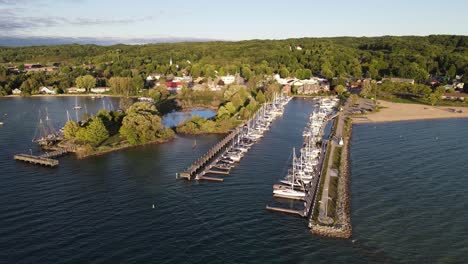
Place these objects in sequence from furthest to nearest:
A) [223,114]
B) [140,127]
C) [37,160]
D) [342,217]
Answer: [223,114], [140,127], [37,160], [342,217]

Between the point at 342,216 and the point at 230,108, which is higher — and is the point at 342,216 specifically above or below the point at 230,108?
below

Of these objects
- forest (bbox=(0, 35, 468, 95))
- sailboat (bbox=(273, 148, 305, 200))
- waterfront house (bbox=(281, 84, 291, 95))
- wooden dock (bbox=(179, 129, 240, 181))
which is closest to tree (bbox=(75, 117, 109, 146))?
wooden dock (bbox=(179, 129, 240, 181))

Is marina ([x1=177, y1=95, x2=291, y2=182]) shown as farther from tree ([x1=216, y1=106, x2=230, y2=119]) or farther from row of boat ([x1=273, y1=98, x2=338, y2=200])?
row of boat ([x1=273, y1=98, x2=338, y2=200])

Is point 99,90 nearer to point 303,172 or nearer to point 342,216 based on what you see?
point 303,172

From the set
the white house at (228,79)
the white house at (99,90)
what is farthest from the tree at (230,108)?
the white house at (99,90)

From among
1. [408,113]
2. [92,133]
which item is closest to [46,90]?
[92,133]
